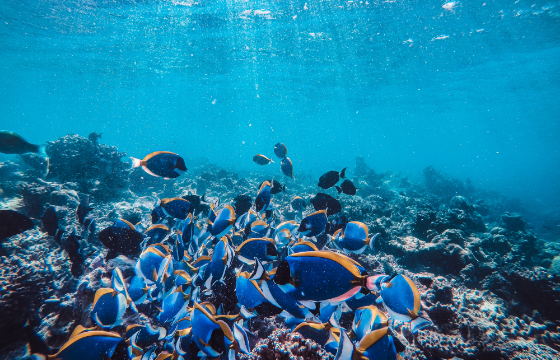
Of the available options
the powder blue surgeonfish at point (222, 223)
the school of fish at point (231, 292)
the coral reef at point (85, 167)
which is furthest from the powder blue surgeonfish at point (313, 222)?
the coral reef at point (85, 167)

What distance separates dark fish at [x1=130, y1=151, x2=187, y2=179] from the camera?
283 cm

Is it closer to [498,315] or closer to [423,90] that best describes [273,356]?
[498,315]

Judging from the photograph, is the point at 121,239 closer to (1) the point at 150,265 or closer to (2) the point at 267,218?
(1) the point at 150,265

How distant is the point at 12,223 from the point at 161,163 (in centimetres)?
225

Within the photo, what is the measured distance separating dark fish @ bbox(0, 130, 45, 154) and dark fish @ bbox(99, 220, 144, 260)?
435 cm

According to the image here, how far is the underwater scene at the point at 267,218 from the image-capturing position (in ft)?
6.36

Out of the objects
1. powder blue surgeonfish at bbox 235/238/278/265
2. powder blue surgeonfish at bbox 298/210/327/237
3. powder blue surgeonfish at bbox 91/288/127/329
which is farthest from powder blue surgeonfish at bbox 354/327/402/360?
powder blue surgeonfish at bbox 91/288/127/329

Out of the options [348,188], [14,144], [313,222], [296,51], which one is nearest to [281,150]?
[348,188]

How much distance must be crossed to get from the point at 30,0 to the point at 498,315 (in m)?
26.9

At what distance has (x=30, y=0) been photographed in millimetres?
14625

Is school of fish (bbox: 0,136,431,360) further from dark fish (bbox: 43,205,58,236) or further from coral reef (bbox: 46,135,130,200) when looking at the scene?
coral reef (bbox: 46,135,130,200)

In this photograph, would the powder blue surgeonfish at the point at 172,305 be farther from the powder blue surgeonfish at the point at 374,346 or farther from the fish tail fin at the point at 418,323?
the fish tail fin at the point at 418,323

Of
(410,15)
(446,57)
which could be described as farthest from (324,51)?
(446,57)

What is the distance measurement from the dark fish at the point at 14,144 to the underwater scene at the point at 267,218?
33mm
